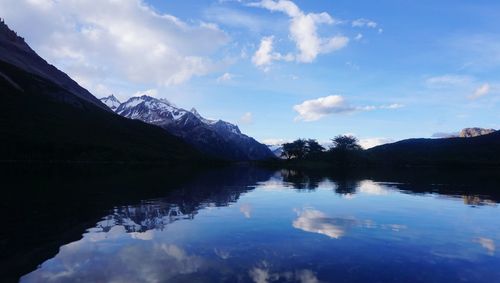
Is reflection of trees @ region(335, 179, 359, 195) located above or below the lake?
above

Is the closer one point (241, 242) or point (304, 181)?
point (241, 242)

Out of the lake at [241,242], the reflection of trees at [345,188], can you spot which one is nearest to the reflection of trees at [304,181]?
the reflection of trees at [345,188]

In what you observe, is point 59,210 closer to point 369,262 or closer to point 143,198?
point 143,198

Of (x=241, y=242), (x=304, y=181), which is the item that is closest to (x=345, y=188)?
(x=304, y=181)

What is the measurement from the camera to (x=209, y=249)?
76.9 feet

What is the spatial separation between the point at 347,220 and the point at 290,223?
5.46 metres

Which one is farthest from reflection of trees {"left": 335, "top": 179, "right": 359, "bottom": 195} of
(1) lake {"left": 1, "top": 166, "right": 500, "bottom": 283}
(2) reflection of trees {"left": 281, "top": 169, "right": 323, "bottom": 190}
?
(1) lake {"left": 1, "top": 166, "right": 500, "bottom": 283}

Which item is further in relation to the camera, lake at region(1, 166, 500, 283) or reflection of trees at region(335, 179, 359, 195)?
reflection of trees at region(335, 179, 359, 195)

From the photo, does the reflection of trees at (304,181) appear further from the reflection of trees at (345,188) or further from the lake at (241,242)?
the lake at (241,242)

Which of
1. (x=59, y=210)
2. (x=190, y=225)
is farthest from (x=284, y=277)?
(x=59, y=210)

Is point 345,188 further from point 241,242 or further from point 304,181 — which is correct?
point 241,242

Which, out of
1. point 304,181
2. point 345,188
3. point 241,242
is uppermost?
point 304,181

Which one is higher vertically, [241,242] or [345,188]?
[345,188]

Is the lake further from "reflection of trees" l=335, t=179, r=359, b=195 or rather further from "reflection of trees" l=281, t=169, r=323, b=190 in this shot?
"reflection of trees" l=281, t=169, r=323, b=190
